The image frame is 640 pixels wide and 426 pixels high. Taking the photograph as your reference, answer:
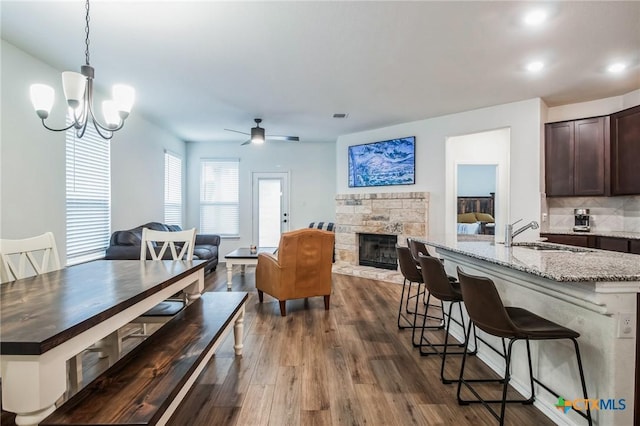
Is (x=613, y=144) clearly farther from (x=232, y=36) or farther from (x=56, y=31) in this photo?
(x=56, y=31)

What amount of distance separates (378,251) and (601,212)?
335cm

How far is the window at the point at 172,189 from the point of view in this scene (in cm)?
615

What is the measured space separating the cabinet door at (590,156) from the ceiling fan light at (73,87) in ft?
17.9

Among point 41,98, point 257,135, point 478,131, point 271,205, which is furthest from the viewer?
point 271,205

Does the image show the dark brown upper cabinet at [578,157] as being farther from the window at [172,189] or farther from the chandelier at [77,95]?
the window at [172,189]

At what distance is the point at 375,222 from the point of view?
231 inches

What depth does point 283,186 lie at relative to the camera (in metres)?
7.34

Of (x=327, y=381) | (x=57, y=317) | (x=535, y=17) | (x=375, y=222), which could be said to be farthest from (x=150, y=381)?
(x=375, y=222)

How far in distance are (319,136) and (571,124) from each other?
421 centimetres

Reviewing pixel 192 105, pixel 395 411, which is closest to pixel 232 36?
pixel 192 105

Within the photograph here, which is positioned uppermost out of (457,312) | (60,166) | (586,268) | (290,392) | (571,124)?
(571,124)

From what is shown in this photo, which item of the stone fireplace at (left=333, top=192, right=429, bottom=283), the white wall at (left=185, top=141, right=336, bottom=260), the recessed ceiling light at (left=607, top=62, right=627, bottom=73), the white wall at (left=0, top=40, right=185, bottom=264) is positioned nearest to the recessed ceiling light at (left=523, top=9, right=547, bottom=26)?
the recessed ceiling light at (left=607, top=62, right=627, bottom=73)

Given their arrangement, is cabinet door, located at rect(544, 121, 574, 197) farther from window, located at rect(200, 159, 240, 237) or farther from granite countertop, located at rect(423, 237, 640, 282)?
window, located at rect(200, 159, 240, 237)

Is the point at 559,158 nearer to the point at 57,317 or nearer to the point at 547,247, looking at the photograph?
the point at 547,247
